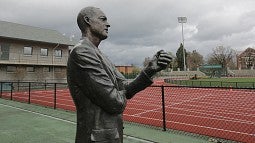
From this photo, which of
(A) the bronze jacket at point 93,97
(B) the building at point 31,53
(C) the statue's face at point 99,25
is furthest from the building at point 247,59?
(A) the bronze jacket at point 93,97

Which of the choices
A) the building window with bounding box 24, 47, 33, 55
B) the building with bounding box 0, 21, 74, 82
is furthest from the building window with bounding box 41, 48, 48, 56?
the building window with bounding box 24, 47, 33, 55

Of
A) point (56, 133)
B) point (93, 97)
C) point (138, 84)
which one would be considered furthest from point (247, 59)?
→ point (93, 97)

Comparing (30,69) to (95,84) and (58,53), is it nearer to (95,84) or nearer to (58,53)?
(58,53)

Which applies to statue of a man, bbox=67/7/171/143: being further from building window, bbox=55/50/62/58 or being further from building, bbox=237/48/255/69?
building, bbox=237/48/255/69

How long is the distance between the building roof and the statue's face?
31.7 metres

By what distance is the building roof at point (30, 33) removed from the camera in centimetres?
3241

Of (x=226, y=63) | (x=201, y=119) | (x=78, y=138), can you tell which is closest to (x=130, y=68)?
(x=226, y=63)

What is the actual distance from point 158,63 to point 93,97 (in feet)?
2.00

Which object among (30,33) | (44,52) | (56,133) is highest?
(30,33)

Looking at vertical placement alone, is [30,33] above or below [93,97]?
above

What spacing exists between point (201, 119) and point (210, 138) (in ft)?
11.9

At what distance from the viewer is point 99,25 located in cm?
220

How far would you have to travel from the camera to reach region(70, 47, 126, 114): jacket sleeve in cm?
196

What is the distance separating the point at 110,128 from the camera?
2023 millimetres
